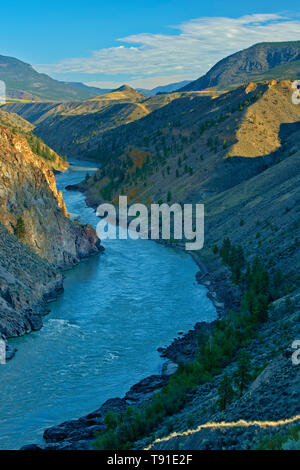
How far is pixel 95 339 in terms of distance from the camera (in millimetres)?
40156

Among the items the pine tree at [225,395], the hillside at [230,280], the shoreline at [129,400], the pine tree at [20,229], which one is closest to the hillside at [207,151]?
the hillside at [230,280]

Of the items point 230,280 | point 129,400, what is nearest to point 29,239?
point 230,280

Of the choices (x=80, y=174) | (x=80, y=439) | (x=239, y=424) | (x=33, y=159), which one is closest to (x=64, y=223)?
(x=33, y=159)

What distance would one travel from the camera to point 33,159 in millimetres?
60875

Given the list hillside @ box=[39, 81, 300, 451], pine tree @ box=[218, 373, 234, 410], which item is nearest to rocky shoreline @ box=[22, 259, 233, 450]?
hillside @ box=[39, 81, 300, 451]

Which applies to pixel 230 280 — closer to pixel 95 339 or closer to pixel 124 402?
pixel 95 339

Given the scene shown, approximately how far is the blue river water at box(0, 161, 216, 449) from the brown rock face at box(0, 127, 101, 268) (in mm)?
2704

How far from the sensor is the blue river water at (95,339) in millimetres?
30875

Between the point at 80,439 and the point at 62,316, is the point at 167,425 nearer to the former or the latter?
the point at 80,439

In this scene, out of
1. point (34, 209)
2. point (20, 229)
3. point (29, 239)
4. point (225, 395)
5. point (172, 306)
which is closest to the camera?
point (225, 395)

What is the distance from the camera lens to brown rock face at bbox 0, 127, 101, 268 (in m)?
53.8

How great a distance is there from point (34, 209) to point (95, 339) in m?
21.7

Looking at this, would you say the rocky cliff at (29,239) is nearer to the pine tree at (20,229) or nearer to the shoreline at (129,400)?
the pine tree at (20,229)

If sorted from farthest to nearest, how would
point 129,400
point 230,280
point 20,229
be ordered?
point 20,229, point 230,280, point 129,400
